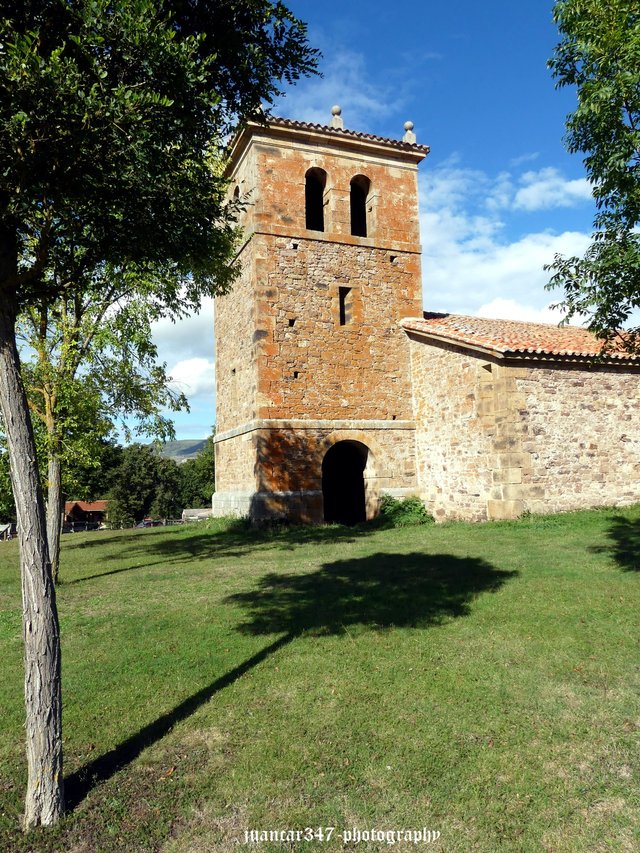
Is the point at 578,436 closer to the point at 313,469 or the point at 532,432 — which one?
the point at 532,432

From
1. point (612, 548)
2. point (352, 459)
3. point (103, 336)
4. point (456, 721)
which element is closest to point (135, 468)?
point (352, 459)

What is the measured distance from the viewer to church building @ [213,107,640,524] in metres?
13.1

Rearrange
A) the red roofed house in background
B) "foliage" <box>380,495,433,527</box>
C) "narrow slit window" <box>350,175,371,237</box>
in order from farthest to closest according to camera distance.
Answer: the red roofed house in background, "narrow slit window" <box>350,175,371,237</box>, "foliage" <box>380,495,433,527</box>

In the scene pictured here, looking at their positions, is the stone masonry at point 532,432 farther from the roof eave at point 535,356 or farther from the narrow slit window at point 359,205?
the narrow slit window at point 359,205

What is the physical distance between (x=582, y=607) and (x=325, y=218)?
1376 cm

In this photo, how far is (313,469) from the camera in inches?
595

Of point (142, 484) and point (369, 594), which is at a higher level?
point (142, 484)

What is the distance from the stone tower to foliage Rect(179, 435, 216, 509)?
39476 mm

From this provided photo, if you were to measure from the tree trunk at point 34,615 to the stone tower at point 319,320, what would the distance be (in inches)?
436

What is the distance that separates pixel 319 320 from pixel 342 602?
10.2 metres

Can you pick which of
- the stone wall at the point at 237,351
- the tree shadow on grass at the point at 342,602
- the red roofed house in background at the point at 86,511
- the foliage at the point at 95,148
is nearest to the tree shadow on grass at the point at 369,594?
the tree shadow on grass at the point at 342,602

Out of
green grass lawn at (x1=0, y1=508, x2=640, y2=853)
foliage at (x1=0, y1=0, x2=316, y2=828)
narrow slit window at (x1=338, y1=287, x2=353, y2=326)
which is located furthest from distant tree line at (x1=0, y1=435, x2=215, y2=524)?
foliage at (x1=0, y1=0, x2=316, y2=828)

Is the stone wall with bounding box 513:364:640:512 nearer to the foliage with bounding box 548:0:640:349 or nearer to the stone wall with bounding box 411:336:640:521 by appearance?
the stone wall with bounding box 411:336:640:521

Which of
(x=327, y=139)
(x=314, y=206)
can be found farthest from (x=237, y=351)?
(x=327, y=139)
